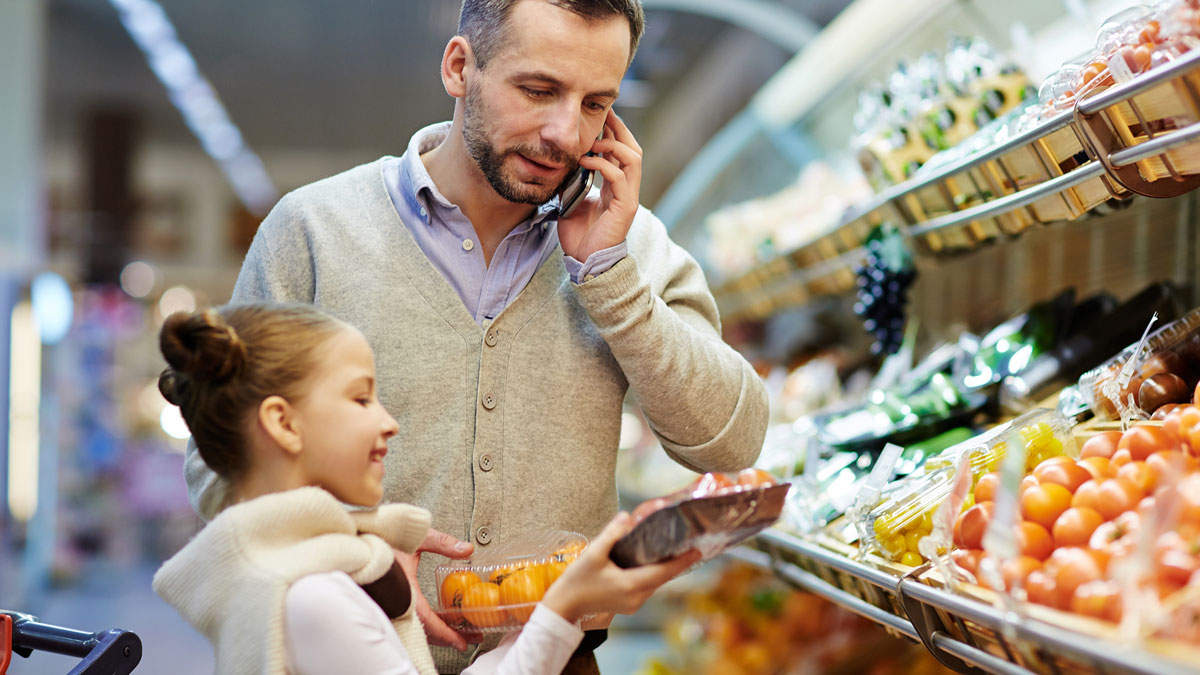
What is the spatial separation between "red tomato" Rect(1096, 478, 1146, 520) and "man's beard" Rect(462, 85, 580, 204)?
0.84 meters

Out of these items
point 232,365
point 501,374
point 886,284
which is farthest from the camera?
point 886,284

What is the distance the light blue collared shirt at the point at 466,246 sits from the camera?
1.73 meters

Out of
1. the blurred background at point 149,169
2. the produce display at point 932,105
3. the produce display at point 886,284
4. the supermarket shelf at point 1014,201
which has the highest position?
the blurred background at point 149,169

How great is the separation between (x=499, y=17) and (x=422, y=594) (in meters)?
0.85

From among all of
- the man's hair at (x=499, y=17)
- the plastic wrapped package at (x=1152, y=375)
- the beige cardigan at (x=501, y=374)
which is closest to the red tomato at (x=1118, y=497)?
the plastic wrapped package at (x=1152, y=375)

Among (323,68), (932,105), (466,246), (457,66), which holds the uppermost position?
(323,68)

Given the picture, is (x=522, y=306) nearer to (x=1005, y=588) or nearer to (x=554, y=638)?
(x=554, y=638)

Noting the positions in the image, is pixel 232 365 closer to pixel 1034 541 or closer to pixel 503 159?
pixel 503 159

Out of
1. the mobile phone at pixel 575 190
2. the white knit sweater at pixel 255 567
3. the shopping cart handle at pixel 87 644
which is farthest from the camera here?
the mobile phone at pixel 575 190

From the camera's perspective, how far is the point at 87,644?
145 centimetres

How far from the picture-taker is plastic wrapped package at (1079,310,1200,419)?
5.02 feet

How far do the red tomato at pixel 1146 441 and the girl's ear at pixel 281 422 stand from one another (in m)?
1.02

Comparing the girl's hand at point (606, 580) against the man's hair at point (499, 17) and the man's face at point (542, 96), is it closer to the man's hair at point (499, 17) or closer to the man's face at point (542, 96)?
the man's face at point (542, 96)

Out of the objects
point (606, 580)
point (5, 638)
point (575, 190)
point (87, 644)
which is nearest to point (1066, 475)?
point (606, 580)
